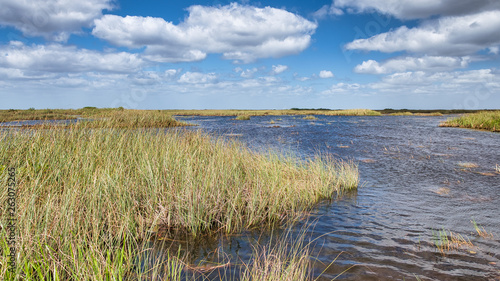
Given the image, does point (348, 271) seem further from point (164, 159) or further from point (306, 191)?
point (164, 159)

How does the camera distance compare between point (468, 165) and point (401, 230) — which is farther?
point (468, 165)

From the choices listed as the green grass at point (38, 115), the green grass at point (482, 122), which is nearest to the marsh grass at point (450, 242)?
the green grass at point (38, 115)

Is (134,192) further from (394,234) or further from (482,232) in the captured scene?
(482,232)

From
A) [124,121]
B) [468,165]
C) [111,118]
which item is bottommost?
[468,165]

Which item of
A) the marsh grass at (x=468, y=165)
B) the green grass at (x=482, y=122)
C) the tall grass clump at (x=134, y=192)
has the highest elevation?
the green grass at (x=482, y=122)

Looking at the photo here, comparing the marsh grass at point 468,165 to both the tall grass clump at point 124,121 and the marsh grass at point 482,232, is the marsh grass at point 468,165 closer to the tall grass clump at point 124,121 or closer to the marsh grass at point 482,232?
the marsh grass at point 482,232

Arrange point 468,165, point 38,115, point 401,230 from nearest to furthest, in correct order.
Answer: point 401,230 < point 468,165 < point 38,115

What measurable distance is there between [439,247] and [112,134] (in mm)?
9574

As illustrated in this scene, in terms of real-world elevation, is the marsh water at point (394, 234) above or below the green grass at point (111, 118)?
below

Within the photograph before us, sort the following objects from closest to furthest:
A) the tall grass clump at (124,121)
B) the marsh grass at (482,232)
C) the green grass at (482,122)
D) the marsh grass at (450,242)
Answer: the marsh grass at (450,242)
the marsh grass at (482,232)
the tall grass clump at (124,121)
the green grass at (482,122)

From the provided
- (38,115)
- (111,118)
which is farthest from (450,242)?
(38,115)

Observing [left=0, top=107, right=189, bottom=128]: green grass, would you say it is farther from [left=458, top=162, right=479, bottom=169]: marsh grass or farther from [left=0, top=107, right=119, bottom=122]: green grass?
[left=458, top=162, right=479, bottom=169]: marsh grass

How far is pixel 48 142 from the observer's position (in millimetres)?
7848

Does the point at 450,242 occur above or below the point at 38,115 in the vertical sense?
below
